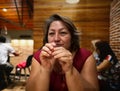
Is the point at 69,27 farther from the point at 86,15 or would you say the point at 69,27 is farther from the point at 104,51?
the point at 86,15

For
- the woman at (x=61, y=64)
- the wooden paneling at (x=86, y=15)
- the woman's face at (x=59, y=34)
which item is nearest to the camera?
the woman at (x=61, y=64)

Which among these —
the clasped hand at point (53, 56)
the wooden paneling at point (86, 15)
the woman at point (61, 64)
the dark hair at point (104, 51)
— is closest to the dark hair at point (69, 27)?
the woman at point (61, 64)

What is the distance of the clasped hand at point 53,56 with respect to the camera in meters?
1.15

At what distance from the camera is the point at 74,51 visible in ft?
4.72

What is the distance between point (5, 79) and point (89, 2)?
3.32 meters

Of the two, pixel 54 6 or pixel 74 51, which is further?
pixel 54 6

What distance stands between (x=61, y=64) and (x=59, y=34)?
0.24 metres

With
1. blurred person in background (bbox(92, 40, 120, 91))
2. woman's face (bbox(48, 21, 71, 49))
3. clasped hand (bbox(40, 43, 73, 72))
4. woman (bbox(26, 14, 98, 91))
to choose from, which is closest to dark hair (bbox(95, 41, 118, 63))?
blurred person in background (bbox(92, 40, 120, 91))

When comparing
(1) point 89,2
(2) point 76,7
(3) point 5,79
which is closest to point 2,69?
(3) point 5,79

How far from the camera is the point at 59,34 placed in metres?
1.31

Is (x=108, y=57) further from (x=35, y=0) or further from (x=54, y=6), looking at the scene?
(x=35, y=0)

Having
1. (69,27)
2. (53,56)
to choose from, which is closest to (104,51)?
(69,27)

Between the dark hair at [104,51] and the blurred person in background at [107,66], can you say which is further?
the dark hair at [104,51]

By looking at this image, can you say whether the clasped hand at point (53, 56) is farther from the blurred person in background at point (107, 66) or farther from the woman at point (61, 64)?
the blurred person in background at point (107, 66)
